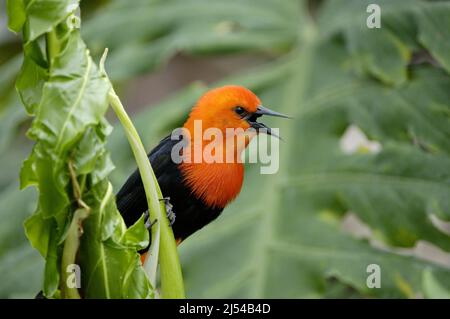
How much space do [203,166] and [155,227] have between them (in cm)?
7

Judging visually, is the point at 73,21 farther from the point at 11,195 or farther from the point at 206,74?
the point at 206,74

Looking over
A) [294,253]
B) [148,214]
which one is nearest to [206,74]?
[294,253]

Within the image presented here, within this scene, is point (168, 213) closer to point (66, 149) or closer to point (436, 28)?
point (66, 149)

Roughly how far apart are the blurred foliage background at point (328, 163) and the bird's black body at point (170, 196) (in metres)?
0.34

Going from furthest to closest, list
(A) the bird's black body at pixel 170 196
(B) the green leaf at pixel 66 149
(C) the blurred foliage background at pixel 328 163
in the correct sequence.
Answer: (C) the blurred foliage background at pixel 328 163
(A) the bird's black body at pixel 170 196
(B) the green leaf at pixel 66 149

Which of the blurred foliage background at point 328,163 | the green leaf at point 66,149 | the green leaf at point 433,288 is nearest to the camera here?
the green leaf at point 66,149

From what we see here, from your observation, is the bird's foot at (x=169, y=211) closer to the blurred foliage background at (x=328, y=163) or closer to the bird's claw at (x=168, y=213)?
the bird's claw at (x=168, y=213)

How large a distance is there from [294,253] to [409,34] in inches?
14.0

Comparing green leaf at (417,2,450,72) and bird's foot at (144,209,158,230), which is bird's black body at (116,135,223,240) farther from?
green leaf at (417,2,450,72)

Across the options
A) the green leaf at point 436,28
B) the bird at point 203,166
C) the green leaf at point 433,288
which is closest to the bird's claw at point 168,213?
the bird at point 203,166

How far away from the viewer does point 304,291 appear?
3.07 ft

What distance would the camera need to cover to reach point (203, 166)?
530 mm

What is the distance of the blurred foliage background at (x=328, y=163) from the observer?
3.07 feet

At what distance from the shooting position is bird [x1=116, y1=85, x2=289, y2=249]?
0.50 meters
